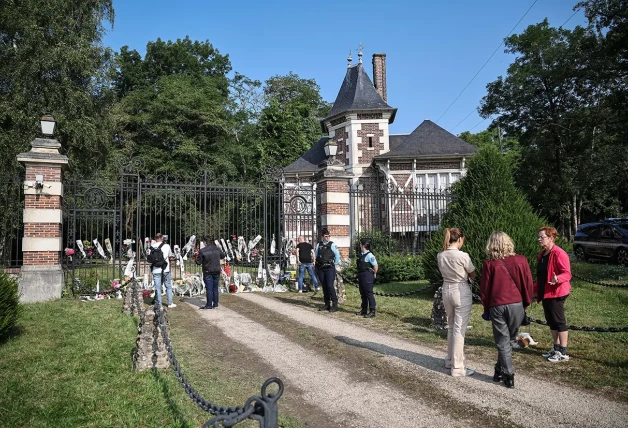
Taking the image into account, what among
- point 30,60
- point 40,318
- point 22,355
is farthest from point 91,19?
point 22,355

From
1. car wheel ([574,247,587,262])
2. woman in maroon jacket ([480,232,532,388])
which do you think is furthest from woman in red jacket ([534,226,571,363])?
car wheel ([574,247,587,262])

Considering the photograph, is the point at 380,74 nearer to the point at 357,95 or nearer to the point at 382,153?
the point at 357,95

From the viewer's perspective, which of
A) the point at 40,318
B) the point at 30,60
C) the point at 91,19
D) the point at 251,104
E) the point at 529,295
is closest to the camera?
the point at 529,295

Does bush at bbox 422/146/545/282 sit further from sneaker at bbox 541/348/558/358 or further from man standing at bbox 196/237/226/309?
man standing at bbox 196/237/226/309

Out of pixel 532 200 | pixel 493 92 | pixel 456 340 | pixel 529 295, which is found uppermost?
pixel 493 92

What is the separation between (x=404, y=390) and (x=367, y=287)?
3.95 meters

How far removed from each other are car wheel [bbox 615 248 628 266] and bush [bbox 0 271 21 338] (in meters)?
17.4

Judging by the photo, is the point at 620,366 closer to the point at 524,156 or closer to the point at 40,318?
the point at 40,318

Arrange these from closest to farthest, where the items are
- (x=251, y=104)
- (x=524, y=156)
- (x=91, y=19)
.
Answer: (x=91, y=19)
(x=524, y=156)
(x=251, y=104)

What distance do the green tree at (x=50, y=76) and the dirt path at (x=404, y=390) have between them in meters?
15.2

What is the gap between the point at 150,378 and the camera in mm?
5020

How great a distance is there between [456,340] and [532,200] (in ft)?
97.0

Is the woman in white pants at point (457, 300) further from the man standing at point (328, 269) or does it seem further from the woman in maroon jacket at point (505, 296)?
the man standing at point (328, 269)

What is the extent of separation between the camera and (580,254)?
17.8m
